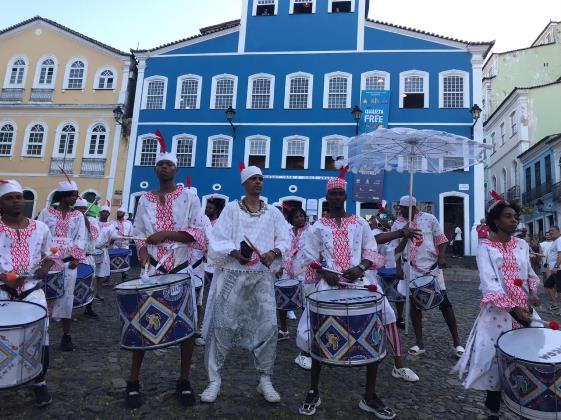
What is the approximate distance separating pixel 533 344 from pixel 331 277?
1.72m

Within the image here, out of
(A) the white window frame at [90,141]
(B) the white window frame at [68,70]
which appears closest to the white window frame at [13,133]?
(B) the white window frame at [68,70]

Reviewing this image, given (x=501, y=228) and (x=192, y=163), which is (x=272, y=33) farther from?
(x=501, y=228)

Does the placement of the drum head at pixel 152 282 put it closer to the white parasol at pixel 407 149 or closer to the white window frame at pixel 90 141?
the white parasol at pixel 407 149

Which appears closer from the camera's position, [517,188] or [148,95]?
[148,95]

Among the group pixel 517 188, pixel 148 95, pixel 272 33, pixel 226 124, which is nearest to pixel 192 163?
pixel 226 124

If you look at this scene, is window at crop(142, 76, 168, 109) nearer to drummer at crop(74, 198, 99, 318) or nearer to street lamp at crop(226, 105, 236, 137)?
street lamp at crop(226, 105, 236, 137)

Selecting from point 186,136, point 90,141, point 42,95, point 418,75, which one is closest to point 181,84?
point 186,136

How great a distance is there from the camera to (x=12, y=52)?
2633 centimetres

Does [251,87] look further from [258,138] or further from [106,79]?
[106,79]

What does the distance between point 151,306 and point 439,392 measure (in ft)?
10.0

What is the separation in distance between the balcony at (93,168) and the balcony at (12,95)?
603cm

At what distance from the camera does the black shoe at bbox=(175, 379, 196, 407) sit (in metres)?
3.86

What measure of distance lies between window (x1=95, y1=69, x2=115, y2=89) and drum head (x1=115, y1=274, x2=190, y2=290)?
23920mm

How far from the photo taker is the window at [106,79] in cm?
2511
